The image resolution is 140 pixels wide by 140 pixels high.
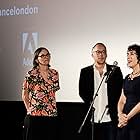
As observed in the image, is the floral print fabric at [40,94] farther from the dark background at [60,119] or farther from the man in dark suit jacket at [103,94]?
the dark background at [60,119]

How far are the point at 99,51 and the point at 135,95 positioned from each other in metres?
0.64

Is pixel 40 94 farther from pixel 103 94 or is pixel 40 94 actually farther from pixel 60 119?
pixel 60 119

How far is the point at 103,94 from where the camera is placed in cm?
404

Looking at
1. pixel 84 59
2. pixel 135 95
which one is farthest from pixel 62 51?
pixel 135 95

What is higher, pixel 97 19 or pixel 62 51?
pixel 97 19

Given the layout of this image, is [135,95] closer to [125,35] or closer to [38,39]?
[125,35]

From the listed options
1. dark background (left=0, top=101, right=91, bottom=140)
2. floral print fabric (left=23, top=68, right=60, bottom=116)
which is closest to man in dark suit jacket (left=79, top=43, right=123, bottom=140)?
floral print fabric (left=23, top=68, right=60, bottom=116)

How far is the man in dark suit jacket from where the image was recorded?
4000mm

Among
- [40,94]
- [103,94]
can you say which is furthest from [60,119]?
[103,94]

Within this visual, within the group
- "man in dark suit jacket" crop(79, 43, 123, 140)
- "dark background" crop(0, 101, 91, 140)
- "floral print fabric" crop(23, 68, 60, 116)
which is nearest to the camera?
"man in dark suit jacket" crop(79, 43, 123, 140)

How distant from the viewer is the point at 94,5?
527 centimetres

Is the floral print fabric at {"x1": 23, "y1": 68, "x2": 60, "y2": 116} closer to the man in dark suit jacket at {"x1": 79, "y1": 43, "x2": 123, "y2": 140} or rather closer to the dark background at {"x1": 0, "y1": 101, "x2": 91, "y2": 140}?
the man in dark suit jacket at {"x1": 79, "y1": 43, "x2": 123, "y2": 140}

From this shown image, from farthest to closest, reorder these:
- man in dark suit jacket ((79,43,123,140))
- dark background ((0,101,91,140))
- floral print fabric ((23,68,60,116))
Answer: dark background ((0,101,91,140)), floral print fabric ((23,68,60,116)), man in dark suit jacket ((79,43,123,140))

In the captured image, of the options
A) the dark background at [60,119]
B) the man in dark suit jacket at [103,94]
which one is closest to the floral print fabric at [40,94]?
the man in dark suit jacket at [103,94]
